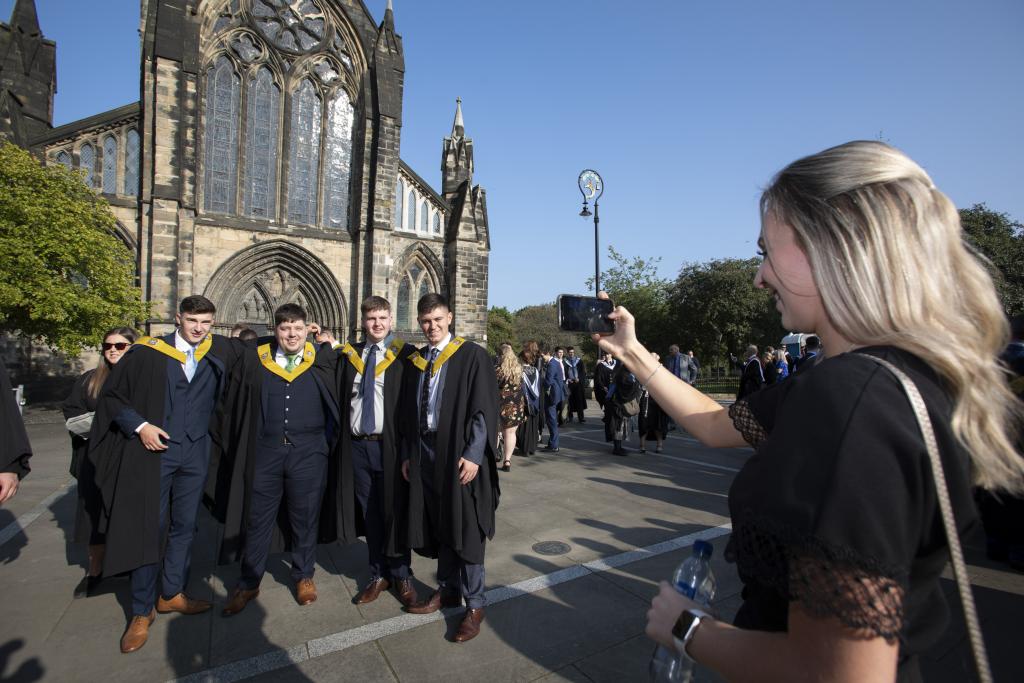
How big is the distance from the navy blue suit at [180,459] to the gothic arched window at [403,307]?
15984 millimetres

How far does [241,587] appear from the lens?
152 inches

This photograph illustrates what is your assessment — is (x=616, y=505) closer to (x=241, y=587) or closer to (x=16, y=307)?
(x=241, y=587)

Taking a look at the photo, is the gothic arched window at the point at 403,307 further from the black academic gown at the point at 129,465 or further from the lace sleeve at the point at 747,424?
the lace sleeve at the point at 747,424

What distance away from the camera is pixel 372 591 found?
3.99 m

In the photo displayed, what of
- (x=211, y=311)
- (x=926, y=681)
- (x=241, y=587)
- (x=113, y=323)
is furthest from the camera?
(x=113, y=323)

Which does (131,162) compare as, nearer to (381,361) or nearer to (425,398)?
(381,361)

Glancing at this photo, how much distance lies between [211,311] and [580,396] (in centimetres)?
1160

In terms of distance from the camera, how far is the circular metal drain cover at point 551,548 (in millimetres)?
4828

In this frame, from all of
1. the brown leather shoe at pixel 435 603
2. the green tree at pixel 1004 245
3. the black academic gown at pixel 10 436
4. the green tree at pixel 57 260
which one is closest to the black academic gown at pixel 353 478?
the brown leather shoe at pixel 435 603

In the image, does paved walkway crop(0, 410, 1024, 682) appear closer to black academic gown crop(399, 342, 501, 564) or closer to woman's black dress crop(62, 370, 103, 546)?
woman's black dress crop(62, 370, 103, 546)

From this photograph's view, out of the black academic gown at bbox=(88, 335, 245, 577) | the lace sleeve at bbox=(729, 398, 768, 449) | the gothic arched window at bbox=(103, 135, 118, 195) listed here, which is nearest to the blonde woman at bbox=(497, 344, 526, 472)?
the black academic gown at bbox=(88, 335, 245, 577)

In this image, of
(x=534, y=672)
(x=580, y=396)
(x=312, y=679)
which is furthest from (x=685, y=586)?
(x=580, y=396)

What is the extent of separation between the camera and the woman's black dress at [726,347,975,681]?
783 mm

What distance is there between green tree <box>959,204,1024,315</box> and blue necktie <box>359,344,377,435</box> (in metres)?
29.0
